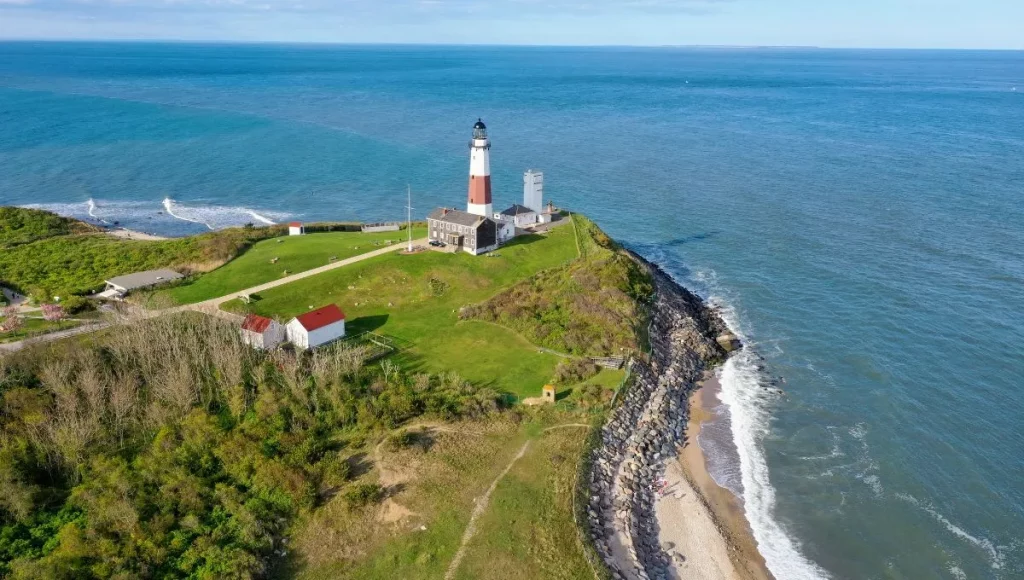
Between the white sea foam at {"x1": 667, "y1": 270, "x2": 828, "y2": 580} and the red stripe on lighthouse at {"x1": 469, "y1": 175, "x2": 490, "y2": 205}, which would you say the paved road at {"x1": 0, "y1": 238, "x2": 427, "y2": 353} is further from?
the white sea foam at {"x1": 667, "y1": 270, "x2": 828, "y2": 580}

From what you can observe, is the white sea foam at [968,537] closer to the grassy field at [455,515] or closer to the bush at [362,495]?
the grassy field at [455,515]

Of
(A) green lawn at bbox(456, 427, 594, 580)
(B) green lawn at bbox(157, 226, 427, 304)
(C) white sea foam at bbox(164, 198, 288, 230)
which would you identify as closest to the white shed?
(B) green lawn at bbox(157, 226, 427, 304)

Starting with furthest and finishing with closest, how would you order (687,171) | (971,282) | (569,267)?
1. (687,171)
2. (971,282)
3. (569,267)

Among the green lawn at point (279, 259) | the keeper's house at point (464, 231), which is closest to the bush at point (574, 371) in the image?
the keeper's house at point (464, 231)

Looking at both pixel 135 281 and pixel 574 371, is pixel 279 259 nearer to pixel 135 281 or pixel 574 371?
pixel 135 281

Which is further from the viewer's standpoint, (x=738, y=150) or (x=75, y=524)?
(x=738, y=150)

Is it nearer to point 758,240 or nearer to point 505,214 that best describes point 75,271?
point 505,214

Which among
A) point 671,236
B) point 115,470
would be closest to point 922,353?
point 671,236
